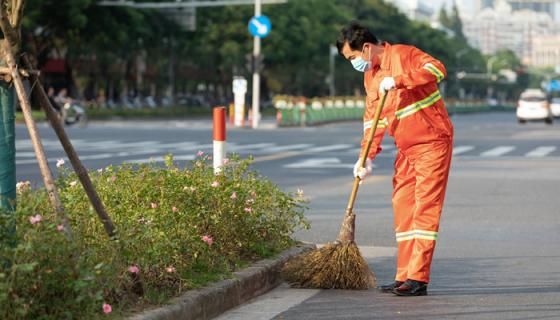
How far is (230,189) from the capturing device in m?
8.70

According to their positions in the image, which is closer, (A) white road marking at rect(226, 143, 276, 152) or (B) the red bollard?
(B) the red bollard

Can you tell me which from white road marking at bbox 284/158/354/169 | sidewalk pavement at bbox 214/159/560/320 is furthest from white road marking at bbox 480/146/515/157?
sidewalk pavement at bbox 214/159/560/320

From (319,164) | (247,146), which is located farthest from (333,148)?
(319,164)

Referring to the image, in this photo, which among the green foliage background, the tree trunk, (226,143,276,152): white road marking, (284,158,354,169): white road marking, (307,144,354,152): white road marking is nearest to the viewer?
the tree trunk

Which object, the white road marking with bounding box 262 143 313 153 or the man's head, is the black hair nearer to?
the man's head

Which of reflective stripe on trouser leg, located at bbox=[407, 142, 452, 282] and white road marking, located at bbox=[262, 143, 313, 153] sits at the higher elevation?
reflective stripe on trouser leg, located at bbox=[407, 142, 452, 282]

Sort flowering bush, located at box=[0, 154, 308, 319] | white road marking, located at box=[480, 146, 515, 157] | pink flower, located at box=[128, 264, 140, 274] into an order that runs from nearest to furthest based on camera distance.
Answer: flowering bush, located at box=[0, 154, 308, 319] → pink flower, located at box=[128, 264, 140, 274] → white road marking, located at box=[480, 146, 515, 157]

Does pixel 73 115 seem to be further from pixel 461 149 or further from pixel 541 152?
pixel 541 152

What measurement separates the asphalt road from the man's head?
1.40 meters

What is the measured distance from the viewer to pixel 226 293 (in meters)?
7.48

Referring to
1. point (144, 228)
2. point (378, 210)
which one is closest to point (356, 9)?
point (378, 210)

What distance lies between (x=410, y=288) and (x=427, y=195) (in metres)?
0.57

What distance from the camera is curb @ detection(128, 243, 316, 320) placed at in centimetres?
648

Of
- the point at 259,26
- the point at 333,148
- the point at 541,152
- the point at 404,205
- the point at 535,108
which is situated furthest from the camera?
the point at 535,108
